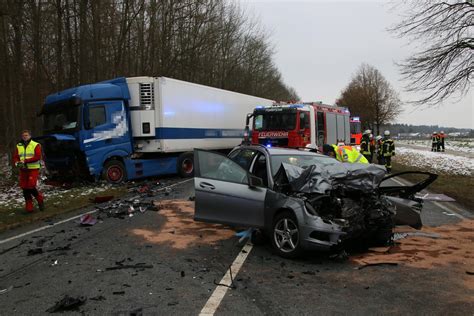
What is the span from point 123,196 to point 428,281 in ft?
29.3

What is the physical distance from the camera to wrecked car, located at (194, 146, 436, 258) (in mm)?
5664

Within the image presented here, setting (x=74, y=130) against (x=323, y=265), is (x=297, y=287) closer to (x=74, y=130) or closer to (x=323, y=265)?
(x=323, y=265)

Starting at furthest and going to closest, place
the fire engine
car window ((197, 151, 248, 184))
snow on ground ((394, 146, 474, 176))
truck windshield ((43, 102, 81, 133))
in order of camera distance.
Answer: the fire engine
snow on ground ((394, 146, 474, 176))
truck windshield ((43, 102, 81, 133))
car window ((197, 151, 248, 184))

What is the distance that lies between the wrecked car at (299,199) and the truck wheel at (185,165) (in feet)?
32.2

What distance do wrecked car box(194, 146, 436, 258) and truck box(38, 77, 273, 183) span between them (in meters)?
7.90

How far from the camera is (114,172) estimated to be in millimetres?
14812

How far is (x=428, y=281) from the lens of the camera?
4883 millimetres

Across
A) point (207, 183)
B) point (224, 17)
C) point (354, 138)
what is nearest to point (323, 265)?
point (207, 183)

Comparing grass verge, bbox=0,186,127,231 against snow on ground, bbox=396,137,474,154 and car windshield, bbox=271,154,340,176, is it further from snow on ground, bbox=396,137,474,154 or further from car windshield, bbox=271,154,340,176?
snow on ground, bbox=396,137,474,154

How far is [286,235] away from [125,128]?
1030cm

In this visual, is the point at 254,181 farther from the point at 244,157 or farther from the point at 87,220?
the point at 87,220

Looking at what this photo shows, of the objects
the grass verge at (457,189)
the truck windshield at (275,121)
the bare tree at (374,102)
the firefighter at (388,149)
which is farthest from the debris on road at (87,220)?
the bare tree at (374,102)

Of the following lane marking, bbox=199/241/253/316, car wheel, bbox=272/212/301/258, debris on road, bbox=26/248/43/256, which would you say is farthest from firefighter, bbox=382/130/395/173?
debris on road, bbox=26/248/43/256

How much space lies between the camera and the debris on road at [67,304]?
4.19 meters
